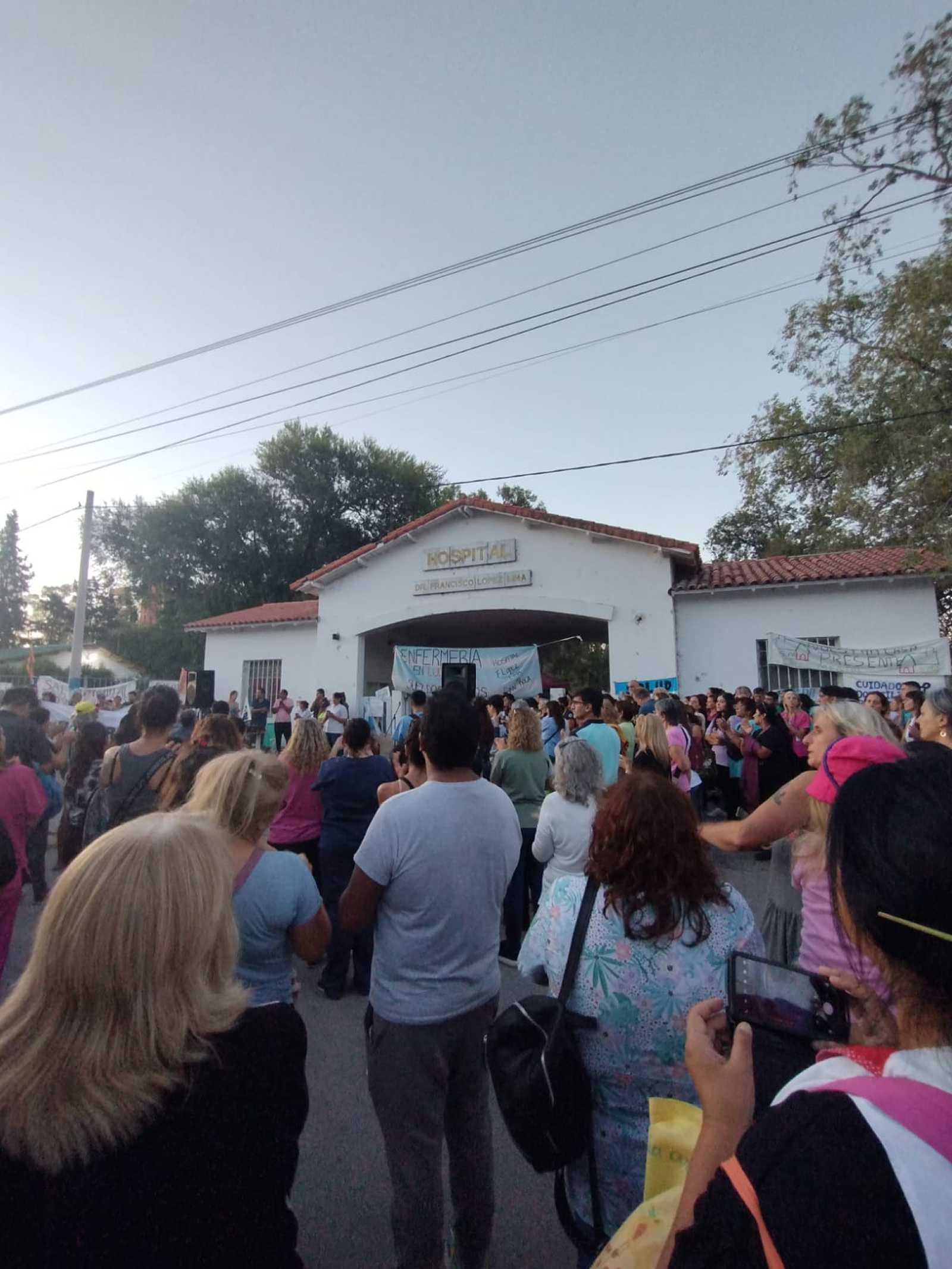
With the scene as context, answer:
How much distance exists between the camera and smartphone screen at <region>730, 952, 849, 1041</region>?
49.5 inches

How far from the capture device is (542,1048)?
1765 millimetres

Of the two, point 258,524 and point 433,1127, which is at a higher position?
point 258,524

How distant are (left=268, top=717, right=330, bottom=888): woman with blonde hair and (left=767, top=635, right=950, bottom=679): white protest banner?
1131 cm

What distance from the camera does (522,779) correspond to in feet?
19.6

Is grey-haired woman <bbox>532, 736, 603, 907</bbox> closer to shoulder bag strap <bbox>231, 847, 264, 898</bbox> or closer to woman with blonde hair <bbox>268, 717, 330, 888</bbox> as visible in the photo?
woman with blonde hair <bbox>268, 717, 330, 888</bbox>

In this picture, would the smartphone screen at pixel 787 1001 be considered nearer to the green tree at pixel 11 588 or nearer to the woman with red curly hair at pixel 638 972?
the woman with red curly hair at pixel 638 972

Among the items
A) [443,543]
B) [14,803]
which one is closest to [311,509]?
[443,543]

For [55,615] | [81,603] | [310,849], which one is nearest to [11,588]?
[55,615]

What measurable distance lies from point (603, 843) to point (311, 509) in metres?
36.5

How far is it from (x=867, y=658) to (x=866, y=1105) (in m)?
14.7

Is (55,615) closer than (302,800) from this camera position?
No

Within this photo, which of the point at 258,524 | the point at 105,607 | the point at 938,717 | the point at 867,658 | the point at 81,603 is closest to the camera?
the point at 938,717

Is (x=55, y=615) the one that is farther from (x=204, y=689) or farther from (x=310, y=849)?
(x=310, y=849)

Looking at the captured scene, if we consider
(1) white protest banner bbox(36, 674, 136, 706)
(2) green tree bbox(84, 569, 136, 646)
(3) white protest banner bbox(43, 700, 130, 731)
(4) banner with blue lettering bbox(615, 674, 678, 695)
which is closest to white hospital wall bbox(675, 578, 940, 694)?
(4) banner with blue lettering bbox(615, 674, 678, 695)
